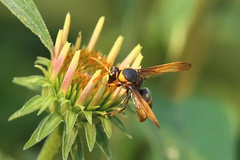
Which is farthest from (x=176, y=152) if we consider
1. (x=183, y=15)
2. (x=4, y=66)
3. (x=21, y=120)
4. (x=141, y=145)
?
(x=4, y=66)

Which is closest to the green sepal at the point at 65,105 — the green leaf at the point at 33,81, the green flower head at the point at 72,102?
the green flower head at the point at 72,102

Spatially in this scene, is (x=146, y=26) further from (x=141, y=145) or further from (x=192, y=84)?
(x=141, y=145)

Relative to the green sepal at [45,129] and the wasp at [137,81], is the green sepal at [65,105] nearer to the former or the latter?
the green sepal at [45,129]

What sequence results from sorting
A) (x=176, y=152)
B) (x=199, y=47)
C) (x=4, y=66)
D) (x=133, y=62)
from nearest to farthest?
1. (x=133, y=62)
2. (x=176, y=152)
3. (x=199, y=47)
4. (x=4, y=66)

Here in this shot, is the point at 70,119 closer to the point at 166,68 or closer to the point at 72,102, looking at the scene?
the point at 72,102

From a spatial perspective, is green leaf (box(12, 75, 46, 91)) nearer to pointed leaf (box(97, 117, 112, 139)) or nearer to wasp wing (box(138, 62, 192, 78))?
pointed leaf (box(97, 117, 112, 139))

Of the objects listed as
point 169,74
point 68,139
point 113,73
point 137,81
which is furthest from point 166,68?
point 169,74
